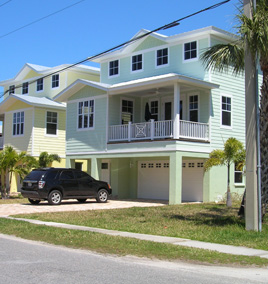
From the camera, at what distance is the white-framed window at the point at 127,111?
26375 mm

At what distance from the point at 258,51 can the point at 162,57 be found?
1365 cm

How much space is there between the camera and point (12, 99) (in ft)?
108

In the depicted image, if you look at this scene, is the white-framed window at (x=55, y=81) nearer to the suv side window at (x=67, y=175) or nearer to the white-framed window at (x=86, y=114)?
the white-framed window at (x=86, y=114)

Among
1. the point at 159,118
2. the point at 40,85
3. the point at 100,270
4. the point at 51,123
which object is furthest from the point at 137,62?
the point at 100,270

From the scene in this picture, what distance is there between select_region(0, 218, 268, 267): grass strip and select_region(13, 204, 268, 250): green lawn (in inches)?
60.6

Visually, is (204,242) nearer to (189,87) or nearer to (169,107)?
(189,87)

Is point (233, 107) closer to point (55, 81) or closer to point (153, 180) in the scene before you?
point (153, 180)

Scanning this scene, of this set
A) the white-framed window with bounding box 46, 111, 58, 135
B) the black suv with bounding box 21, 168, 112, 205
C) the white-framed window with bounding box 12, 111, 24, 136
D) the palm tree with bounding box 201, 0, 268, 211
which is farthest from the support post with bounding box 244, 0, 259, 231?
the white-framed window with bounding box 12, 111, 24, 136

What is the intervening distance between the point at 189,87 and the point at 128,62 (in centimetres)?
591

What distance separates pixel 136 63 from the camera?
27.3 metres

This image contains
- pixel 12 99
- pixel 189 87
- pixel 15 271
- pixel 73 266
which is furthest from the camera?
pixel 12 99

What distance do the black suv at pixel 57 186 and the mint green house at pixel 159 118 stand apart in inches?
127

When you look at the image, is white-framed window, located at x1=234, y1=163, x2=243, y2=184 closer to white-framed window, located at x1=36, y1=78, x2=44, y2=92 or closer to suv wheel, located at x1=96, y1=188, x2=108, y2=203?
suv wheel, located at x1=96, y1=188, x2=108, y2=203

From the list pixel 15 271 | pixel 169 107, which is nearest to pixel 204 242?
pixel 15 271
